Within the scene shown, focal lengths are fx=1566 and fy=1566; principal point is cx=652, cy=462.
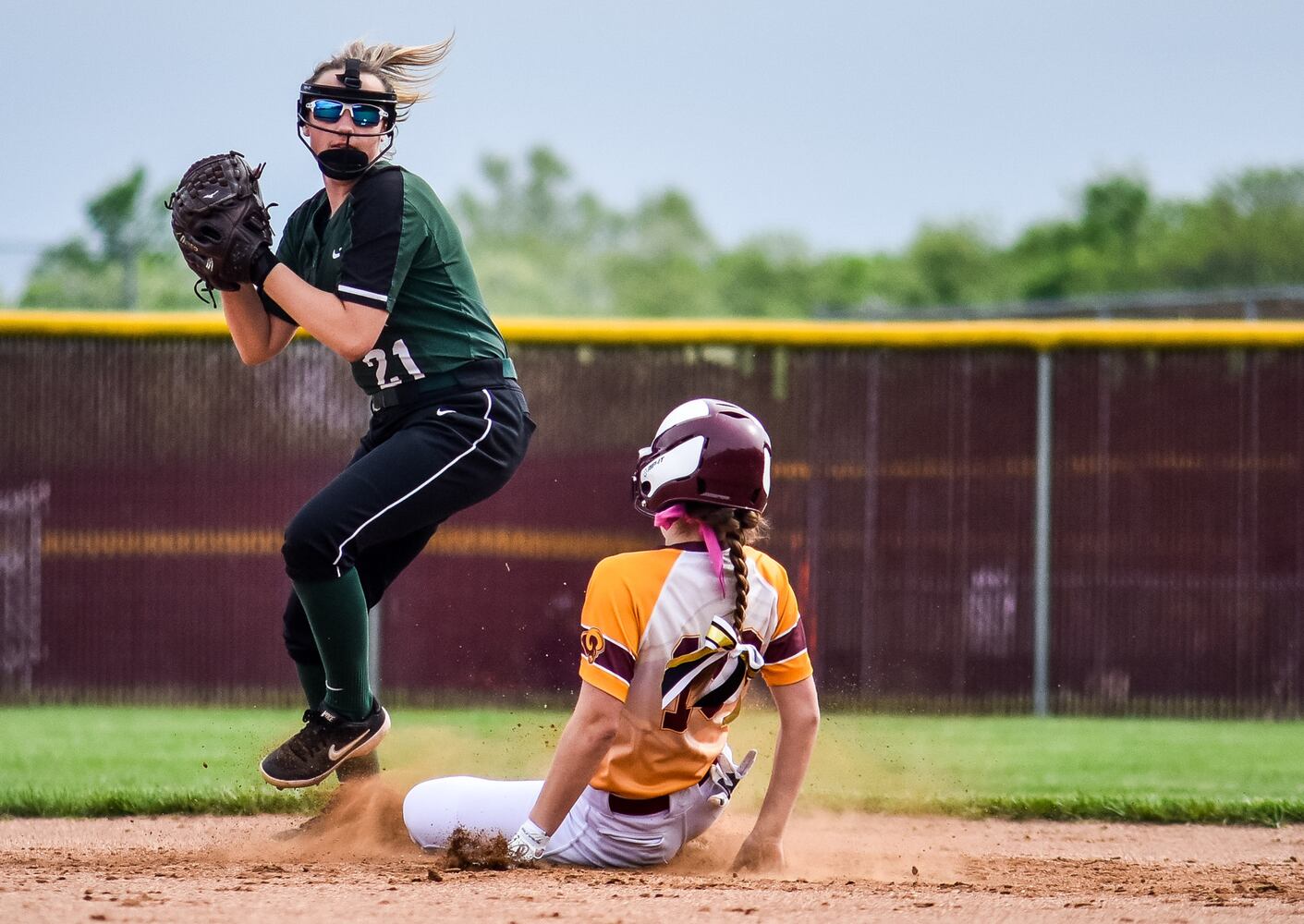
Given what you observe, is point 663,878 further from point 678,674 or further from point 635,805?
point 678,674

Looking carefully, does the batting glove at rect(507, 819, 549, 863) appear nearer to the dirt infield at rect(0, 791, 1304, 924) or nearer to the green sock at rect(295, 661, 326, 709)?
the dirt infield at rect(0, 791, 1304, 924)

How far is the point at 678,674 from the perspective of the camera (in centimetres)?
392

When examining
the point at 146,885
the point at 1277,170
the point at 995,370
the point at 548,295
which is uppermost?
the point at 1277,170

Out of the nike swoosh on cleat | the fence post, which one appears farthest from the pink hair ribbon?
the fence post

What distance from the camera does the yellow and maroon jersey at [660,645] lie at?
12.7ft

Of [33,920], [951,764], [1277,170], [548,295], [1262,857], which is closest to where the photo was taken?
[33,920]

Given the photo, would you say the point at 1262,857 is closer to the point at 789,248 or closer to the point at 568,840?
the point at 568,840

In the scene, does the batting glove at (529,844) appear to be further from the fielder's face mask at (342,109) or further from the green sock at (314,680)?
the fielder's face mask at (342,109)

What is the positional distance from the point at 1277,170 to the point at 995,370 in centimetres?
5796

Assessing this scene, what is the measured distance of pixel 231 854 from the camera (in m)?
4.58

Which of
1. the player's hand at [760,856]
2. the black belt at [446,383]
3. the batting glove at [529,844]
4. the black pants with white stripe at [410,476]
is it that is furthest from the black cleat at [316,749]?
the player's hand at [760,856]

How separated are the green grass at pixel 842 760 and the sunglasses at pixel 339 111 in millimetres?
2036

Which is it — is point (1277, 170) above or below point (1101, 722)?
above

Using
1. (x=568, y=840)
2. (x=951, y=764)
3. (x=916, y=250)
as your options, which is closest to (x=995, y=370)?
(x=951, y=764)
